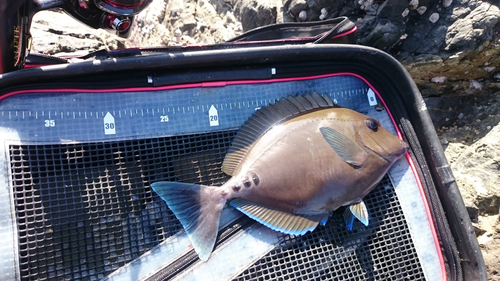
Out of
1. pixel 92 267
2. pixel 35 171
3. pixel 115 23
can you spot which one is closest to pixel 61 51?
pixel 115 23

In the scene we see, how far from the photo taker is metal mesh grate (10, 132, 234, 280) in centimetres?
181

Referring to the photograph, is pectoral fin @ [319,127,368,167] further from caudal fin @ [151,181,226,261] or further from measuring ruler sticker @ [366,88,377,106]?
caudal fin @ [151,181,226,261]

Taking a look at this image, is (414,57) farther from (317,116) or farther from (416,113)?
(317,116)

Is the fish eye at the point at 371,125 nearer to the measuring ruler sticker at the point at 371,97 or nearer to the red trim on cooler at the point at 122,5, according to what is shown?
the measuring ruler sticker at the point at 371,97

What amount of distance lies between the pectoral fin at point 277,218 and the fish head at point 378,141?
1.73 feet

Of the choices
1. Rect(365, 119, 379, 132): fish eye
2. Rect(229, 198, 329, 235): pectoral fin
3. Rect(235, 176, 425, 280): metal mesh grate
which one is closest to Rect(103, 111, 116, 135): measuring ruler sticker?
Rect(229, 198, 329, 235): pectoral fin

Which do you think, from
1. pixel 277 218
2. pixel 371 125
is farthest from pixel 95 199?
pixel 371 125

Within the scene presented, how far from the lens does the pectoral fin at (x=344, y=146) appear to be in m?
2.08

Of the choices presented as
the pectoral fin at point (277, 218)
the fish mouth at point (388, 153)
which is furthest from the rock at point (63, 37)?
the fish mouth at point (388, 153)

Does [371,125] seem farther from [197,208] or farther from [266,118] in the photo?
[197,208]

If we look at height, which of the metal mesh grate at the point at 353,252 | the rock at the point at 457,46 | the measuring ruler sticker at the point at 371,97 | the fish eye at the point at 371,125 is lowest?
the metal mesh grate at the point at 353,252

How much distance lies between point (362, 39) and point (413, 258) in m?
1.60

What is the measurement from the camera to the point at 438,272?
2174 mm

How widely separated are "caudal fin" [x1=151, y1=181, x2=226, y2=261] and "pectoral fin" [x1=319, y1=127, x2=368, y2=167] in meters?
0.68
